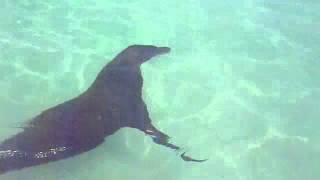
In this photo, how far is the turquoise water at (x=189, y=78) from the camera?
6.11 m

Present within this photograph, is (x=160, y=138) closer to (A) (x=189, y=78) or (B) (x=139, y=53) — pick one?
(A) (x=189, y=78)

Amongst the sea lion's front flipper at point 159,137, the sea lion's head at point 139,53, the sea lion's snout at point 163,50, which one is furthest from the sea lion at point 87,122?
the sea lion's snout at point 163,50

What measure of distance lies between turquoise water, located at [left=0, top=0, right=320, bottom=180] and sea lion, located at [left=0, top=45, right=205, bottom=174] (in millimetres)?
135

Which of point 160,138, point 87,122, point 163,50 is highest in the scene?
point 163,50

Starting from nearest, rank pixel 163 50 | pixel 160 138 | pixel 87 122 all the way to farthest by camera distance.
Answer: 1. pixel 87 122
2. pixel 160 138
3. pixel 163 50

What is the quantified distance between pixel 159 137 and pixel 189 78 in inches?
58.5

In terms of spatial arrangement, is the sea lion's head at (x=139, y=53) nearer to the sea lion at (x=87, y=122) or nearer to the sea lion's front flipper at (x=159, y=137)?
the sea lion at (x=87, y=122)

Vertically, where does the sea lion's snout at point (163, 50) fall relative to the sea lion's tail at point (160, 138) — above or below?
above

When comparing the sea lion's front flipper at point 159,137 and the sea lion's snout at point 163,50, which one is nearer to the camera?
the sea lion's front flipper at point 159,137

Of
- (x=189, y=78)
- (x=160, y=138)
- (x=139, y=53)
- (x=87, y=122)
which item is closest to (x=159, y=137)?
(x=160, y=138)

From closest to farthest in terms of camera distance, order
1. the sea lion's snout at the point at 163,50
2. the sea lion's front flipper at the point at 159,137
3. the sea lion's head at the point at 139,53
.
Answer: the sea lion's front flipper at the point at 159,137 → the sea lion's head at the point at 139,53 → the sea lion's snout at the point at 163,50

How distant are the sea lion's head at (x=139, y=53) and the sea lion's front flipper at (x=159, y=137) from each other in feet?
4.77

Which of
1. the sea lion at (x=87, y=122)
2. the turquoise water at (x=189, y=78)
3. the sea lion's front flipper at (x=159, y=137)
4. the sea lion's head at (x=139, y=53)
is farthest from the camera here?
the sea lion's head at (x=139, y=53)

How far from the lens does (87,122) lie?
6.09m
